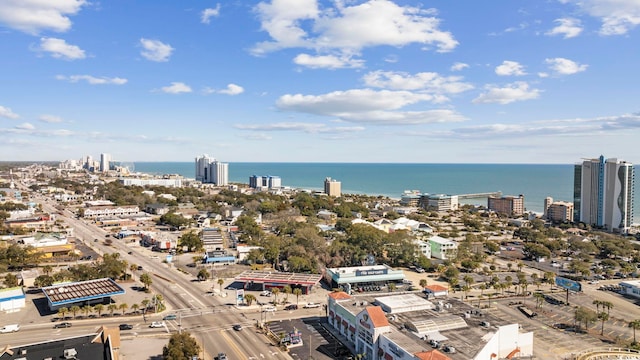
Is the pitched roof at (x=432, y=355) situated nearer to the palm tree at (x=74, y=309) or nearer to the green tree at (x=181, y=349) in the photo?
the green tree at (x=181, y=349)

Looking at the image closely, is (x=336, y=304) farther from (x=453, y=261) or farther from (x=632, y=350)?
(x=453, y=261)

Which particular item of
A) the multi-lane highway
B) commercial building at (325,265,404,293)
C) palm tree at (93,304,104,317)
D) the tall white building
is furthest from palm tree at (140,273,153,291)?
the tall white building

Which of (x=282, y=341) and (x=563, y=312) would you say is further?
(x=563, y=312)

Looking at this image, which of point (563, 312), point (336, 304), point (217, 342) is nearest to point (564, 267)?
point (563, 312)

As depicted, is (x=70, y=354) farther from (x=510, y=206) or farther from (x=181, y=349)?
(x=510, y=206)

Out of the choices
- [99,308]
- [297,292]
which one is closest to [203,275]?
[297,292]

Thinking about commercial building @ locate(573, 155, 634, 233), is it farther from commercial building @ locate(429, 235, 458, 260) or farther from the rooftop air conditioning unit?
the rooftop air conditioning unit

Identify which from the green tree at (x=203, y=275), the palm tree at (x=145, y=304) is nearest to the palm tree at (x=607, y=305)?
the green tree at (x=203, y=275)
